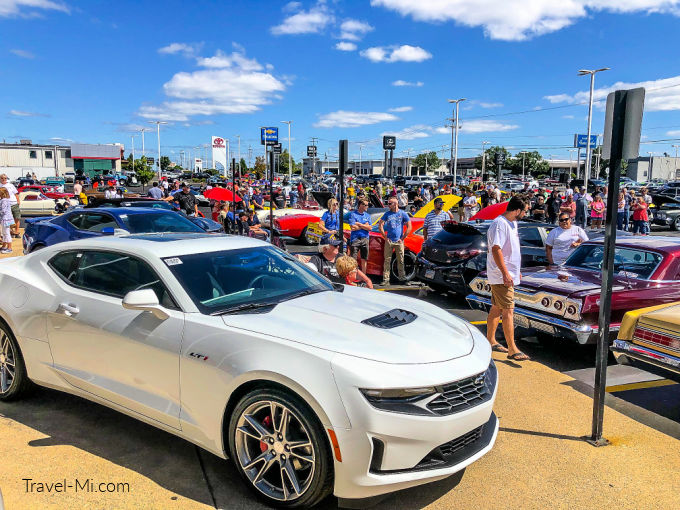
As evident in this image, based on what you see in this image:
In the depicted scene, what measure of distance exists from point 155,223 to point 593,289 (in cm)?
745

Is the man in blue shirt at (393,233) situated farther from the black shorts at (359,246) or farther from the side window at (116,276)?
the side window at (116,276)

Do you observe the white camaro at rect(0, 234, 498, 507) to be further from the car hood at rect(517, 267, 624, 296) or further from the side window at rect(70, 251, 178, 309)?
the car hood at rect(517, 267, 624, 296)

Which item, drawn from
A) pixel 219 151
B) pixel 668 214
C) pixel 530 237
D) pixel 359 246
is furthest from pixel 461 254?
pixel 668 214

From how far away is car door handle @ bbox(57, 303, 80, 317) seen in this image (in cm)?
375

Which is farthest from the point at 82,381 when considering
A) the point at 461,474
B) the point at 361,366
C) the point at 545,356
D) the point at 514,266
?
the point at 545,356

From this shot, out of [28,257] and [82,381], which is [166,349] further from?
[28,257]

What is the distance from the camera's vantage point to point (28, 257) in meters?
4.46

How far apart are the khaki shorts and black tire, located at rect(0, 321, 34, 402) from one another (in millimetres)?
4412

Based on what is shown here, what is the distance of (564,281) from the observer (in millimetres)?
5992

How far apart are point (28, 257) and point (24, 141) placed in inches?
4302

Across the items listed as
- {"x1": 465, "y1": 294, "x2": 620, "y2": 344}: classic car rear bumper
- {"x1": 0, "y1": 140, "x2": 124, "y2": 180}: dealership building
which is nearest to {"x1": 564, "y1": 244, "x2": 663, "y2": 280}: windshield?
{"x1": 465, "y1": 294, "x2": 620, "y2": 344}: classic car rear bumper

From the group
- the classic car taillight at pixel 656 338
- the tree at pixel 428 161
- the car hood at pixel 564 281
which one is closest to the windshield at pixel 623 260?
the car hood at pixel 564 281

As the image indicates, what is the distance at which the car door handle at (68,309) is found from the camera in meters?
3.75

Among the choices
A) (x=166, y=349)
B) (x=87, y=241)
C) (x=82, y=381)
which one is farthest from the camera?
(x=87, y=241)
